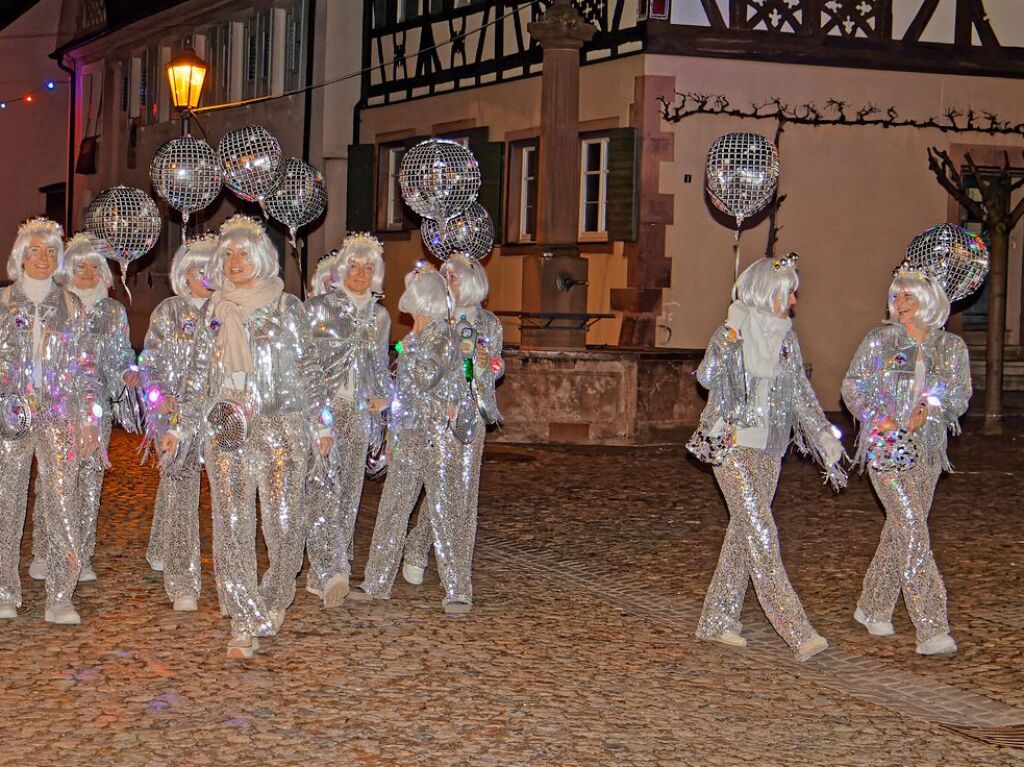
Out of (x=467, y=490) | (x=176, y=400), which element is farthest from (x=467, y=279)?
(x=176, y=400)

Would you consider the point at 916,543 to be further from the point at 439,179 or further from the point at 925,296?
the point at 439,179

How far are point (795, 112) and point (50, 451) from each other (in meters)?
13.1

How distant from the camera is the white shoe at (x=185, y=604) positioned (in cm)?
745

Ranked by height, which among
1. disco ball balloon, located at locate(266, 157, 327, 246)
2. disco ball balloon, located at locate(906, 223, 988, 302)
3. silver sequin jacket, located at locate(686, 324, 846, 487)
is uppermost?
disco ball balloon, located at locate(266, 157, 327, 246)

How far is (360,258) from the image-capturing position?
7781mm

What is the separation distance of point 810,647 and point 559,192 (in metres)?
9.85

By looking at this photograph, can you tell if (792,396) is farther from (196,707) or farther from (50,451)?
(50,451)

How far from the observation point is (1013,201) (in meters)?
19.6

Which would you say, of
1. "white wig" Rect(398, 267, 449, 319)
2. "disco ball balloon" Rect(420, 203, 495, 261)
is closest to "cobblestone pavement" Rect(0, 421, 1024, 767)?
"white wig" Rect(398, 267, 449, 319)

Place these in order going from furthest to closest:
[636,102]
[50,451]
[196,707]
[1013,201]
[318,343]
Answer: [1013,201] < [636,102] < [318,343] < [50,451] < [196,707]

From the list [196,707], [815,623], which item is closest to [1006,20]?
[815,623]

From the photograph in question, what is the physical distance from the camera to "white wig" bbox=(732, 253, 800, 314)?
673 cm

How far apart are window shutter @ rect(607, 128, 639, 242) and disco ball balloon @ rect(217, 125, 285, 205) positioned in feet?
26.3

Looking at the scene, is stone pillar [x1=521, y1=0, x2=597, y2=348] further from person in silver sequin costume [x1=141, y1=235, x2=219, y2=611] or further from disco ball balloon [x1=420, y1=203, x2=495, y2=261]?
person in silver sequin costume [x1=141, y1=235, x2=219, y2=611]
